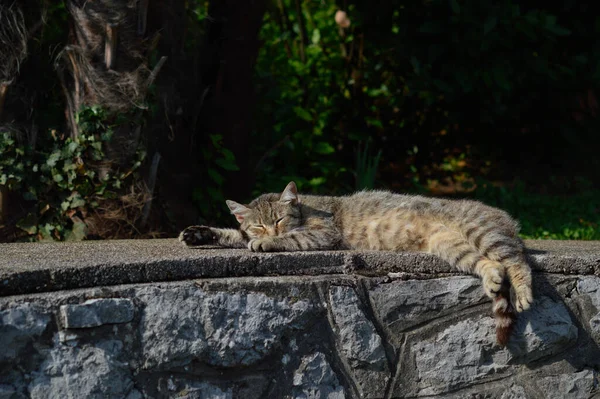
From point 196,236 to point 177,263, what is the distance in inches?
30.3

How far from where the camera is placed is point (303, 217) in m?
4.42

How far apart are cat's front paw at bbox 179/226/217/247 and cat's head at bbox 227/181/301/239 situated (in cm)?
25

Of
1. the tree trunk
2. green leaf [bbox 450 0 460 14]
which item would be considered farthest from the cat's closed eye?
green leaf [bbox 450 0 460 14]

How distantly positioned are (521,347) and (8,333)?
2.30 meters

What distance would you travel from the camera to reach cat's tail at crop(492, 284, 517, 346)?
355 centimetres

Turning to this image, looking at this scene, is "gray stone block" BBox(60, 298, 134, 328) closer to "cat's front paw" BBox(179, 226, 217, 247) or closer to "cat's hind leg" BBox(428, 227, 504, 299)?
"cat's front paw" BBox(179, 226, 217, 247)

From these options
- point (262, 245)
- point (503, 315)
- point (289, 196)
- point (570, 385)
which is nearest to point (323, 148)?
point (289, 196)

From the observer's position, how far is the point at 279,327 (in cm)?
336

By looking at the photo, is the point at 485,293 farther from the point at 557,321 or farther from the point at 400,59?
the point at 400,59

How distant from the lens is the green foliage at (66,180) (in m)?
4.75

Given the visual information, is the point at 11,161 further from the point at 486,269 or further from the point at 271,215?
the point at 486,269

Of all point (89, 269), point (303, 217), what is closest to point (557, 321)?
point (303, 217)

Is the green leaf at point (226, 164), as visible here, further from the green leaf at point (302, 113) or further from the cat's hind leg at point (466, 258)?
the cat's hind leg at point (466, 258)

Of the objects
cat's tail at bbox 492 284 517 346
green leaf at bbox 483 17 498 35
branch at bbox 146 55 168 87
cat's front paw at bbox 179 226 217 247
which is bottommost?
cat's front paw at bbox 179 226 217 247
